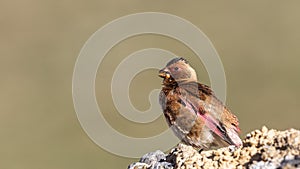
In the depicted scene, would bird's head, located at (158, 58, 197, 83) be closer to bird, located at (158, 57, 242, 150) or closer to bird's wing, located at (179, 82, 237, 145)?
bird, located at (158, 57, 242, 150)

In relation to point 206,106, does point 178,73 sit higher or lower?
higher

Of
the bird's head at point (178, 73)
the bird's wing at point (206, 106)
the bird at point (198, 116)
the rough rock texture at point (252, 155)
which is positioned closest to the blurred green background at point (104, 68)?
the bird's head at point (178, 73)

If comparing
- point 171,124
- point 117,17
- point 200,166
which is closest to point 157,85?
point 117,17

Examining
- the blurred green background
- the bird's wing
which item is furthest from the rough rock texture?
the blurred green background

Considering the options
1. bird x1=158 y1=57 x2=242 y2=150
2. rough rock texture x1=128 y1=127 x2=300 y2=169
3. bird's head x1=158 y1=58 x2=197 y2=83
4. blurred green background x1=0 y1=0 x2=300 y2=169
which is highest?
blurred green background x1=0 y1=0 x2=300 y2=169

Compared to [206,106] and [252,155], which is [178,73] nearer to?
[206,106]

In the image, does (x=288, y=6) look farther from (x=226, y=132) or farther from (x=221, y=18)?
(x=226, y=132)

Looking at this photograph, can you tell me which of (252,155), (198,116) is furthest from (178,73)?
(252,155)
